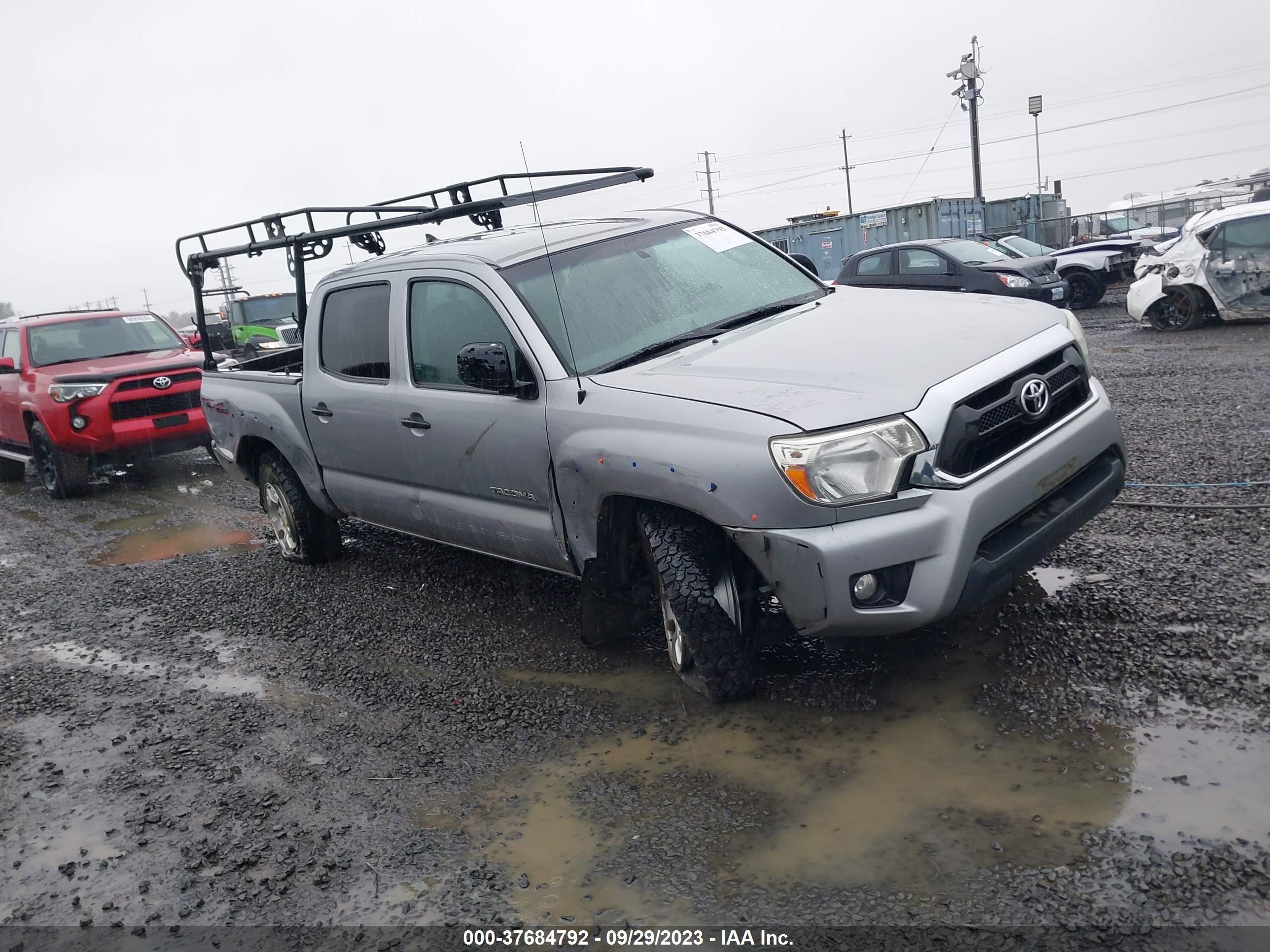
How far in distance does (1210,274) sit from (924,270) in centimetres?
389

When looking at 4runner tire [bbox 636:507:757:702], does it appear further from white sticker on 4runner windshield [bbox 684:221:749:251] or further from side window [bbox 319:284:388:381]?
side window [bbox 319:284:388:381]

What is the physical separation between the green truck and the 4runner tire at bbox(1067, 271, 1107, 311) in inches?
571

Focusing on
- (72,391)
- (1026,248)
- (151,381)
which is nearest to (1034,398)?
(151,381)

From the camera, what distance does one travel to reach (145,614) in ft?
19.3

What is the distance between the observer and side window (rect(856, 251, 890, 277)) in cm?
1534

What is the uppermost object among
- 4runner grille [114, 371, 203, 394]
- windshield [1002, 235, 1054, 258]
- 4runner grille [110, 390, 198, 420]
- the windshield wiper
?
the windshield wiper

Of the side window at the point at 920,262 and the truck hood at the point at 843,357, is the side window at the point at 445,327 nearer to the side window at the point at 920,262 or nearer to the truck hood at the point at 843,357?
the truck hood at the point at 843,357

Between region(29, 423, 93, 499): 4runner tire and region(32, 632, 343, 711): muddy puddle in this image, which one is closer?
region(32, 632, 343, 711): muddy puddle

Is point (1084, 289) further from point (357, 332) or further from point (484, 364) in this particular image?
point (484, 364)

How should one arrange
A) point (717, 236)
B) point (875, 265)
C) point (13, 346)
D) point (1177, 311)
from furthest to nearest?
point (875, 265), point (1177, 311), point (13, 346), point (717, 236)

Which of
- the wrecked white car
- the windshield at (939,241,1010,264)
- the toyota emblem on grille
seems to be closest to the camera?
the toyota emblem on grille

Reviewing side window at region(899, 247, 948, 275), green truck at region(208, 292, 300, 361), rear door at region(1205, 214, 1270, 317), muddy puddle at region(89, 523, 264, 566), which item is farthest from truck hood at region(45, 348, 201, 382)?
rear door at region(1205, 214, 1270, 317)

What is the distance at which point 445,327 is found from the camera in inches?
182

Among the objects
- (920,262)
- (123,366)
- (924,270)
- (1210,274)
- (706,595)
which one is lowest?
(1210,274)
